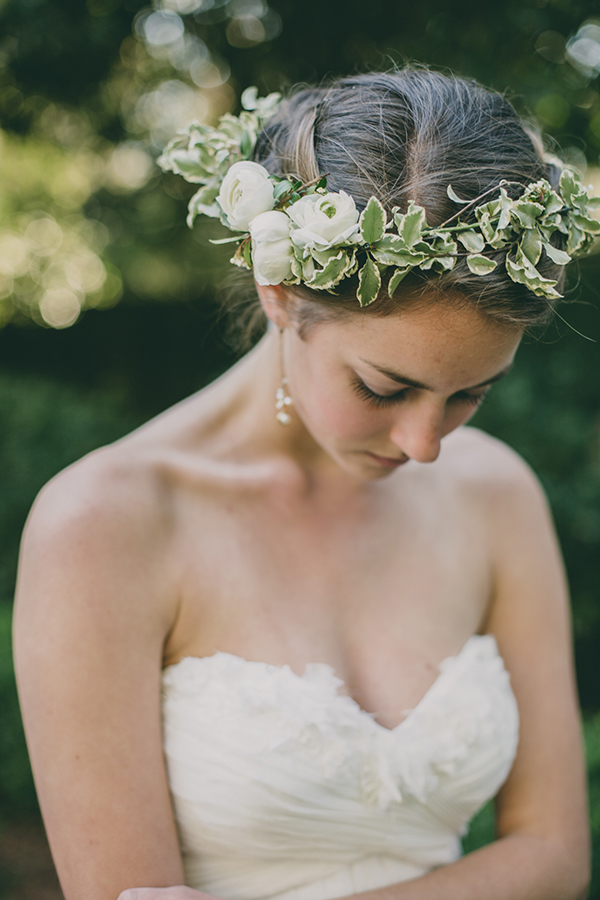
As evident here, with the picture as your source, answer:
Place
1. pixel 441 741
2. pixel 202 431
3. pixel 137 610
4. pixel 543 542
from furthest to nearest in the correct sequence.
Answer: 1. pixel 543 542
2. pixel 202 431
3. pixel 441 741
4. pixel 137 610

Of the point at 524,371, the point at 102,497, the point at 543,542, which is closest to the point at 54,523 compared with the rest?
the point at 102,497

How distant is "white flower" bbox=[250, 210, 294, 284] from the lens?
55.6 inches

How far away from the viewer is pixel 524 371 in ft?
16.4

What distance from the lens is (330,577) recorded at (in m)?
1.89

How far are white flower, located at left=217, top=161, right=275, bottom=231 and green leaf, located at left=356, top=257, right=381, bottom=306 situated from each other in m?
0.26

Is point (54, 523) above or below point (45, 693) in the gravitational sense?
above

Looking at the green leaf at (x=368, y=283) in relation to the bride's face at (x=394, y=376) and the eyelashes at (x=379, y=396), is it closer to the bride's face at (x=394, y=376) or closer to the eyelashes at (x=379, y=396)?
the bride's face at (x=394, y=376)

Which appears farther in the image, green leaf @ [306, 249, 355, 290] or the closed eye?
the closed eye

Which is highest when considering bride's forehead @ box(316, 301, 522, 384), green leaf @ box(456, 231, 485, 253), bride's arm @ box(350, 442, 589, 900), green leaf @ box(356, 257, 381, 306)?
green leaf @ box(456, 231, 485, 253)

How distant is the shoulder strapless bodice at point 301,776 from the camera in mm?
1585

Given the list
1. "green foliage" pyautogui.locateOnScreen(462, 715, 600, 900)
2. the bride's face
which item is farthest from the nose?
"green foliage" pyautogui.locateOnScreen(462, 715, 600, 900)

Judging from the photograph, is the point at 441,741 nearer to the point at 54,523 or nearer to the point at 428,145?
the point at 54,523

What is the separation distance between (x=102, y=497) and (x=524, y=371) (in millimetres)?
3998

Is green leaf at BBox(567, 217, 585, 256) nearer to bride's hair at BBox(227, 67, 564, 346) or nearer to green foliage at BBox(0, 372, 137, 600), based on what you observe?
bride's hair at BBox(227, 67, 564, 346)
